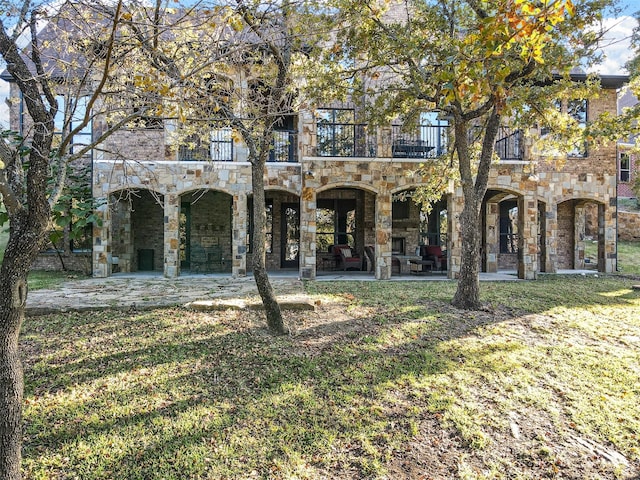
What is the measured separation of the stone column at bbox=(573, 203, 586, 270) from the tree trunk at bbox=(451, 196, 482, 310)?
10.3m

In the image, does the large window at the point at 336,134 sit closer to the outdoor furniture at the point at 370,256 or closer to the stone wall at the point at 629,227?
the outdoor furniture at the point at 370,256

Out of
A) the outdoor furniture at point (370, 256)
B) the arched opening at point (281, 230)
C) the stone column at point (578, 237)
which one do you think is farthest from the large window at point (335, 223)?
the stone column at point (578, 237)

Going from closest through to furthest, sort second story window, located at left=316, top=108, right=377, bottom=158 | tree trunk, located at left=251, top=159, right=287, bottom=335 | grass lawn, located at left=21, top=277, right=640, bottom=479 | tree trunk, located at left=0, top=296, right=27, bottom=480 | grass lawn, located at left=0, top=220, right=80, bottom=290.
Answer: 1. tree trunk, located at left=0, top=296, right=27, bottom=480
2. grass lawn, located at left=21, top=277, right=640, bottom=479
3. tree trunk, located at left=251, top=159, right=287, bottom=335
4. grass lawn, located at left=0, top=220, right=80, bottom=290
5. second story window, located at left=316, top=108, right=377, bottom=158

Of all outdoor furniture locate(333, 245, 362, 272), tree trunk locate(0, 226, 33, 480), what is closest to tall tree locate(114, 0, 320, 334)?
tree trunk locate(0, 226, 33, 480)

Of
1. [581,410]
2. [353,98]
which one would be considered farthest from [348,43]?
[581,410]

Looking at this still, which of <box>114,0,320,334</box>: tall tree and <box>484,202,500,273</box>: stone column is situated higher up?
<box>114,0,320,334</box>: tall tree

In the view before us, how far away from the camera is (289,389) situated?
3.80 m

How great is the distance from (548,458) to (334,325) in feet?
10.4

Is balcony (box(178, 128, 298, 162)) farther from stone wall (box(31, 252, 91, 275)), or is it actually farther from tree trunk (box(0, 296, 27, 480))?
tree trunk (box(0, 296, 27, 480))

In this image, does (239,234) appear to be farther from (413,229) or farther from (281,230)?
(413,229)

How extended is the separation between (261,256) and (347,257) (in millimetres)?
7914

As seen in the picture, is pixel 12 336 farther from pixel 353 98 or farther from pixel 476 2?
pixel 476 2

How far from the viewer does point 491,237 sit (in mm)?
13695

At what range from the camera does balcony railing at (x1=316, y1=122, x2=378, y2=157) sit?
467 inches
